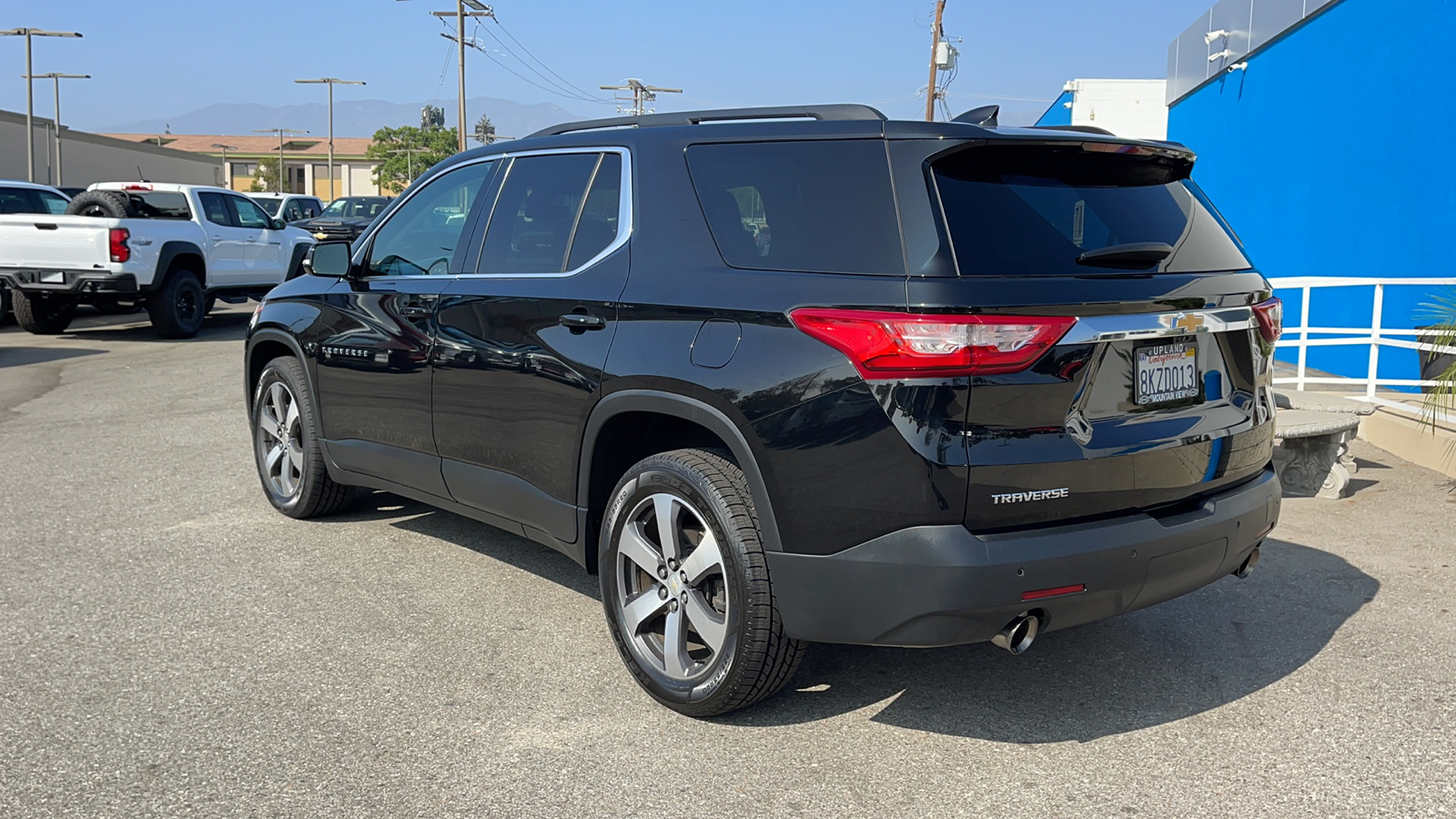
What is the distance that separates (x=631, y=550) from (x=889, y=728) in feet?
3.29

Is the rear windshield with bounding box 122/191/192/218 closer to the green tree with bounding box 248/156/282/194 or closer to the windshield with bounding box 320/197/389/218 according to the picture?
the windshield with bounding box 320/197/389/218

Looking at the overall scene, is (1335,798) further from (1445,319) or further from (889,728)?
(1445,319)

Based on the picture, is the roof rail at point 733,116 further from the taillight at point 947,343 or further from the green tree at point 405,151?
the green tree at point 405,151

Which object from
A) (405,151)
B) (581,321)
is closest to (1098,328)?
(581,321)

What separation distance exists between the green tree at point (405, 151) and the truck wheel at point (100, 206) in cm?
8154

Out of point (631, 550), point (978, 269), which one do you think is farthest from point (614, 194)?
point (978, 269)

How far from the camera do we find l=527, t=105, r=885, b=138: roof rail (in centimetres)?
370

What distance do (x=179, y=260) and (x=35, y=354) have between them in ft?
8.51

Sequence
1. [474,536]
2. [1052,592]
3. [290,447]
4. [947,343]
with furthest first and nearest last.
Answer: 1. [290,447]
2. [474,536]
3. [1052,592]
4. [947,343]

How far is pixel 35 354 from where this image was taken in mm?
14031

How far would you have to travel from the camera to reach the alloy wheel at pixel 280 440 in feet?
20.3

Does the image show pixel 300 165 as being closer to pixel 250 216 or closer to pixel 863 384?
pixel 250 216

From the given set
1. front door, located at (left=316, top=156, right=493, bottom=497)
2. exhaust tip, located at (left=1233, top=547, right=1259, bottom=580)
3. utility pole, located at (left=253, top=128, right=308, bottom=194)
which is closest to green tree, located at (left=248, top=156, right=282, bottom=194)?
utility pole, located at (left=253, top=128, right=308, bottom=194)

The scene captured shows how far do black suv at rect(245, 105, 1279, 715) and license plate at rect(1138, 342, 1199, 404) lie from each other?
0.03ft
